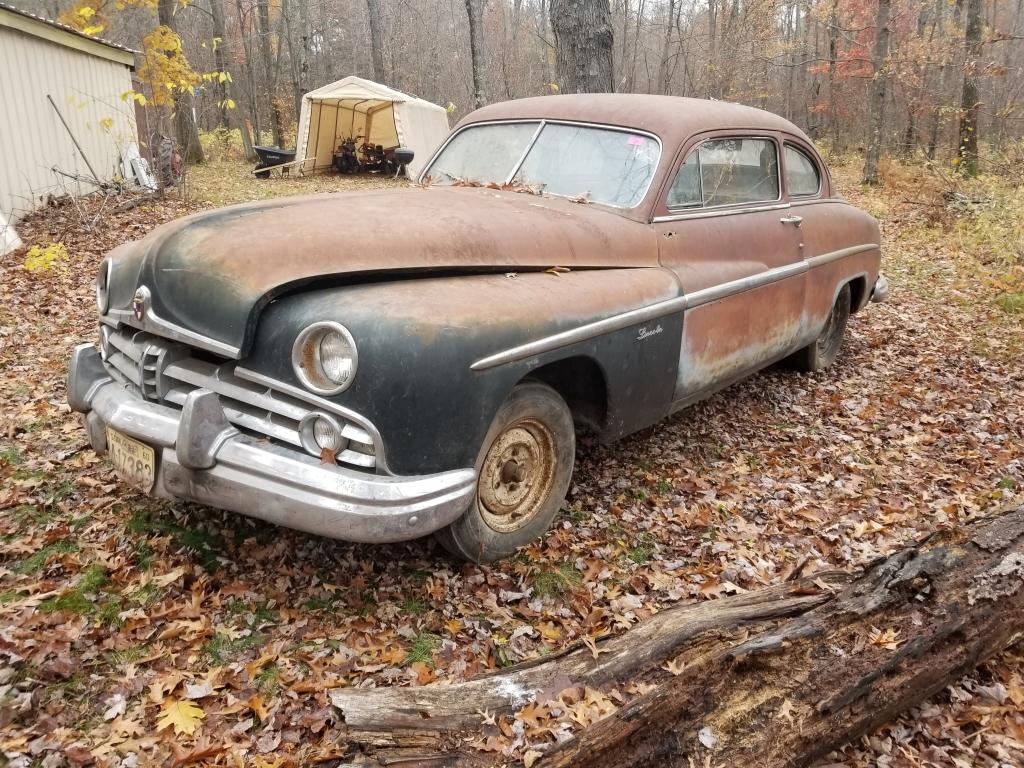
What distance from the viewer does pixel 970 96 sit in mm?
13805

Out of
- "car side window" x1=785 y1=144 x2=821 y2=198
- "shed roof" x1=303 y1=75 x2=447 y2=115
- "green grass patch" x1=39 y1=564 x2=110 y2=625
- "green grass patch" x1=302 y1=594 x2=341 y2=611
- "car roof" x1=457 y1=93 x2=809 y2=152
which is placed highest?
"shed roof" x1=303 y1=75 x2=447 y2=115

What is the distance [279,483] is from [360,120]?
17698mm

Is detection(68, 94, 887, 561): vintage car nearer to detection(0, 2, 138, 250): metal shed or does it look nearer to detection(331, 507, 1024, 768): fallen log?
detection(331, 507, 1024, 768): fallen log

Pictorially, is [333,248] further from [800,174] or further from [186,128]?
[186,128]

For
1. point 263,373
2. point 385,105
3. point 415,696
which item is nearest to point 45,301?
point 263,373

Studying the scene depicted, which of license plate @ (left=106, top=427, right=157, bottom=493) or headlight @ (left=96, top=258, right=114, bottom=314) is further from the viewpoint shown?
headlight @ (left=96, top=258, right=114, bottom=314)

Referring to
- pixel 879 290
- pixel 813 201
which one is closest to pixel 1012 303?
pixel 879 290

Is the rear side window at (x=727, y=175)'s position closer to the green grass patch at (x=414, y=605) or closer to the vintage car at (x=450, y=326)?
the vintage car at (x=450, y=326)

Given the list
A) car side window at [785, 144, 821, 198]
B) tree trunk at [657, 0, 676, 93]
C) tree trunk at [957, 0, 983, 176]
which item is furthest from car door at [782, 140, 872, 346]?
tree trunk at [657, 0, 676, 93]

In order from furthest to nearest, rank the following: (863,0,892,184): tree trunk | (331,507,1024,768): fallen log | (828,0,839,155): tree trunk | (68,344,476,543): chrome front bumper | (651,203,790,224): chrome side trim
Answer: (828,0,839,155): tree trunk < (863,0,892,184): tree trunk < (651,203,790,224): chrome side trim < (68,344,476,543): chrome front bumper < (331,507,1024,768): fallen log

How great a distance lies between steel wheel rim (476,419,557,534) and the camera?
3.18 meters

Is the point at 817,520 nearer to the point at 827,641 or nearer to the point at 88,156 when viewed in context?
the point at 827,641

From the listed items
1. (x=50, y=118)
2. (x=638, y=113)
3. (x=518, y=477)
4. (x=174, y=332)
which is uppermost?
(x=50, y=118)

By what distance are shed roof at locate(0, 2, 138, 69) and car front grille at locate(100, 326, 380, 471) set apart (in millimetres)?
9480
